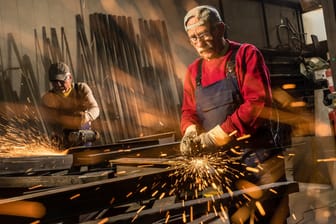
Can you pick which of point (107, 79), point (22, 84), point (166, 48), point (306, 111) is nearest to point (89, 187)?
point (22, 84)

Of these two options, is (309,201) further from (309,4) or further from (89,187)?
(309,4)

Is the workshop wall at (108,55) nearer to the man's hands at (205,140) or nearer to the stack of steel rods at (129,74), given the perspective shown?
the stack of steel rods at (129,74)

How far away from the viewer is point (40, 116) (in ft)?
15.4

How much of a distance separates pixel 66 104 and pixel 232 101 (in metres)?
2.45

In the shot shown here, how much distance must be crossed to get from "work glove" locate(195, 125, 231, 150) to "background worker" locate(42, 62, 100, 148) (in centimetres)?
193

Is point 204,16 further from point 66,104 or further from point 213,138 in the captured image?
point 66,104

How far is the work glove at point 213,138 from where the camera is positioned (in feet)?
6.41

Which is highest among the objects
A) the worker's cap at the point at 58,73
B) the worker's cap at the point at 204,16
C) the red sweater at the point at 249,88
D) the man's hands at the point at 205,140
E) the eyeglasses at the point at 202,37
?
the worker's cap at the point at 58,73

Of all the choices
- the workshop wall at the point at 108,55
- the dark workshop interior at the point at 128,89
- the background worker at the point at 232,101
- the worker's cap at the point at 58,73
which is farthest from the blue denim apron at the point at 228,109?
the workshop wall at the point at 108,55

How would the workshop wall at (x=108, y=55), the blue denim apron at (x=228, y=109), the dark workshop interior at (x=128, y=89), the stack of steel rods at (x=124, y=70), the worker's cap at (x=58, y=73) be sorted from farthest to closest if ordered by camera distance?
the stack of steel rods at (x=124, y=70) → the workshop wall at (x=108, y=55) → the worker's cap at (x=58, y=73) → the dark workshop interior at (x=128, y=89) → the blue denim apron at (x=228, y=109)

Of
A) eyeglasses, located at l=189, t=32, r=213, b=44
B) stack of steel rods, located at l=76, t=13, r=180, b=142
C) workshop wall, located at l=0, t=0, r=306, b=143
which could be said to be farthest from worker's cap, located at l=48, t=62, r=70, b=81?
eyeglasses, located at l=189, t=32, r=213, b=44

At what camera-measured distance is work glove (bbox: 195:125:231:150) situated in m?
1.96

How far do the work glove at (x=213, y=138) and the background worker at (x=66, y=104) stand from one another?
76.1 inches

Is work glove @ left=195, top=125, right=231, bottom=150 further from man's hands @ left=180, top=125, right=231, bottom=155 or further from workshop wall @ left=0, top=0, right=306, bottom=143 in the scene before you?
workshop wall @ left=0, top=0, right=306, bottom=143
